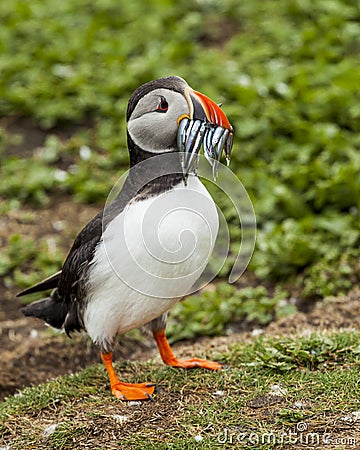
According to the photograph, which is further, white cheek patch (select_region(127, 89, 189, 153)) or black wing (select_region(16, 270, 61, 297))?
black wing (select_region(16, 270, 61, 297))

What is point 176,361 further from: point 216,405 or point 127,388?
point 216,405

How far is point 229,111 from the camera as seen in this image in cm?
796

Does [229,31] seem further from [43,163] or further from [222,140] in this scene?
[222,140]

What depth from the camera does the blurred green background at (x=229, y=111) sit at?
627 cm

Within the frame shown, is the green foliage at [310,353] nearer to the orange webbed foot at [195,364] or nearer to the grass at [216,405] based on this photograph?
the grass at [216,405]

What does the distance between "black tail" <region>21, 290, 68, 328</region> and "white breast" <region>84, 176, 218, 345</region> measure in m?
0.54

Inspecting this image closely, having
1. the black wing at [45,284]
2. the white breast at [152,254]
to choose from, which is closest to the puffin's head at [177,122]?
the white breast at [152,254]

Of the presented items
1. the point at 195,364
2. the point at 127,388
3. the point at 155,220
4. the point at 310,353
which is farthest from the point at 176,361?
the point at 155,220

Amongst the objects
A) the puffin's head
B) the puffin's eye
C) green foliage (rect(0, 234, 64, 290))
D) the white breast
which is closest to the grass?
the white breast

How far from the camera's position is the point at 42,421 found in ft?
13.9

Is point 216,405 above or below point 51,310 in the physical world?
below

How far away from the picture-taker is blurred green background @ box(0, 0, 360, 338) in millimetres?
6270

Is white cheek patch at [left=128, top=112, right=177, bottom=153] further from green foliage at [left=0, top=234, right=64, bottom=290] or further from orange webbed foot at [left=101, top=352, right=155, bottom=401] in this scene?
green foliage at [left=0, top=234, right=64, bottom=290]

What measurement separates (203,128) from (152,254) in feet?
2.17
